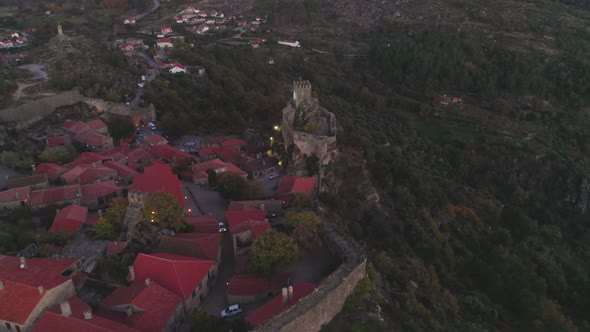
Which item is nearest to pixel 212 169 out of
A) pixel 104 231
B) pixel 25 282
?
pixel 104 231

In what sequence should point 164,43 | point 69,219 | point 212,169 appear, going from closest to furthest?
1. point 69,219
2. point 212,169
3. point 164,43

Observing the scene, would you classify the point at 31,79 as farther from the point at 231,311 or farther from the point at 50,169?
the point at 231,311

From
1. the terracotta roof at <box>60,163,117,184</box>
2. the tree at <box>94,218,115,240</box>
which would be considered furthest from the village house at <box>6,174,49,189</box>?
the tree at <box>94,218,115,240</box>

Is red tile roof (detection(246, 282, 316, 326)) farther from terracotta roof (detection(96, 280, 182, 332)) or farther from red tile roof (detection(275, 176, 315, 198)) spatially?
red tile roof (detection(275, 176, 315, 198))

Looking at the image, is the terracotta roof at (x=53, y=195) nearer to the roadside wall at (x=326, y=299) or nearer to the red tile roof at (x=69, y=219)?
the red tile roof at (x=69, y=219)

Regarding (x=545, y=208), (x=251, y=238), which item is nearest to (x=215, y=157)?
(x=251, y=238)

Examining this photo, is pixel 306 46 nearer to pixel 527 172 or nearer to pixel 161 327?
pixel 527 172
